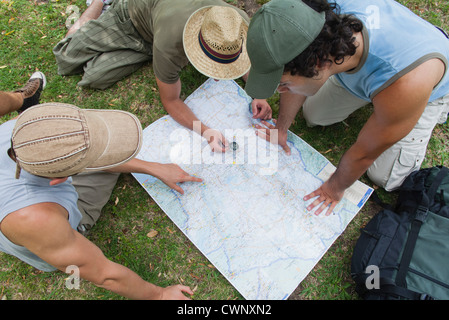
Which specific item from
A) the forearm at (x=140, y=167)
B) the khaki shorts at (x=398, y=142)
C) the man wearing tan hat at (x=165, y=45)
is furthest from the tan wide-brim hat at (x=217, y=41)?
the forearm at (x=140, y=167)

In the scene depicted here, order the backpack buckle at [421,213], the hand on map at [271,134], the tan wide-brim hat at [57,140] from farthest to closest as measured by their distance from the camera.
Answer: the hand on map at [271,134] < the backpack buckle at [421,213] < the tan wide-brim hat at [57,140]

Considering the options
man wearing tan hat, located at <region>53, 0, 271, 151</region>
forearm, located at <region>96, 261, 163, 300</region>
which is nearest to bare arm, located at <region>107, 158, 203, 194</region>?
man wearing tan hat, located at <region>53, 0, 271, 151</region>

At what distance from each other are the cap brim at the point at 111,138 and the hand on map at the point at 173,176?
3.31ft

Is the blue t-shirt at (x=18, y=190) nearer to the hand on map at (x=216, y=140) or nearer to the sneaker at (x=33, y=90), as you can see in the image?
the hand on map at (x=216, y=140)

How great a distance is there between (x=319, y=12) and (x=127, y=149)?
1.36 meters

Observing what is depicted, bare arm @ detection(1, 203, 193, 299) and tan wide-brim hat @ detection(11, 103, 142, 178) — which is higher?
tan wide-brim hat @ detection(11, 103, 142, 178)

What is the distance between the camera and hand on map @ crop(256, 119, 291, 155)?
2.95 meters

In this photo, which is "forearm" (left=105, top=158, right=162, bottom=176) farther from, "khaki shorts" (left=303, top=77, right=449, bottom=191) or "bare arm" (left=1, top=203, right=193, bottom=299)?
"khaki shorts" (left=303, top=77, right=449, bottom=191)

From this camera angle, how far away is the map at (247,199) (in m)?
2.59

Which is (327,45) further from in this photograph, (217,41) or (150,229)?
(150,229)

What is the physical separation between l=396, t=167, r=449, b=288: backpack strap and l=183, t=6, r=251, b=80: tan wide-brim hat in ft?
5.92

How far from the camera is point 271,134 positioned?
3.02 m
